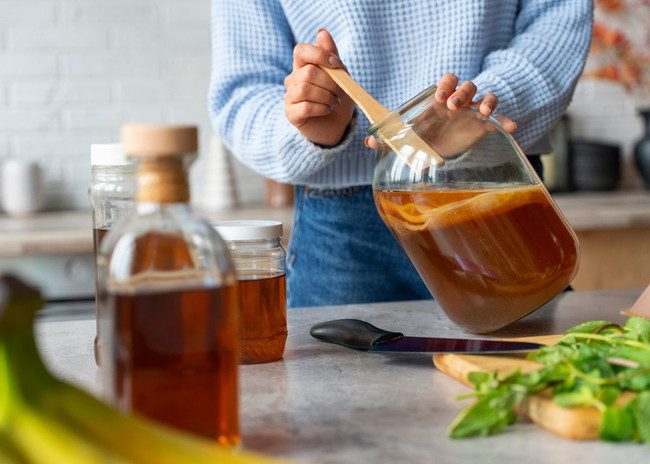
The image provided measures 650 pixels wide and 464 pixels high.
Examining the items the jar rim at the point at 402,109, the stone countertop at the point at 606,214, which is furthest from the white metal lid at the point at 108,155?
the stone countertop at the point at 606,214

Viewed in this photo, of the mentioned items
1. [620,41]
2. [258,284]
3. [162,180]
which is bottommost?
[258,284]

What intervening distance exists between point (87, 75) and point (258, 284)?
2076 millimetres

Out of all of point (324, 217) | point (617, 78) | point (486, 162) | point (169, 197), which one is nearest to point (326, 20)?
point (324, 217)

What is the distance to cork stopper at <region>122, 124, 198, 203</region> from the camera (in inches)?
19.8

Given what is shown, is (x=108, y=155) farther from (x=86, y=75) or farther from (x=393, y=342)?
(x=86, y=75)

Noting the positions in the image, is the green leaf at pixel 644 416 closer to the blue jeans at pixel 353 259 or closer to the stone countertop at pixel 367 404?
the stone countertop at pixel 367 404

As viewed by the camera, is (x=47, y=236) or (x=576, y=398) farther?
(x=47, y=236)

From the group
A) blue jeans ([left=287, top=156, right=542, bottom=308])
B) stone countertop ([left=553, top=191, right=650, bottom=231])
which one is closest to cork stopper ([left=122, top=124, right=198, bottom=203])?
blue jeans ([left=287, top=156, right=542, bottom=308])

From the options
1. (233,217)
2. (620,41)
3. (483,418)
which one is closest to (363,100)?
(483,418)

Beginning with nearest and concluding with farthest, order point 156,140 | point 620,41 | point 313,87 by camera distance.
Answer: point 156,140 < point 313,87 < point 620,41

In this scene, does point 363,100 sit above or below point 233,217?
above

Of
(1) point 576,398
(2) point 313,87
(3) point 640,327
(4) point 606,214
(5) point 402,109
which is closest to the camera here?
(1) point 576,398

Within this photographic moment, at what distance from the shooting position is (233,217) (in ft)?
8.07

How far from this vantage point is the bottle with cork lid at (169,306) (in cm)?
52
